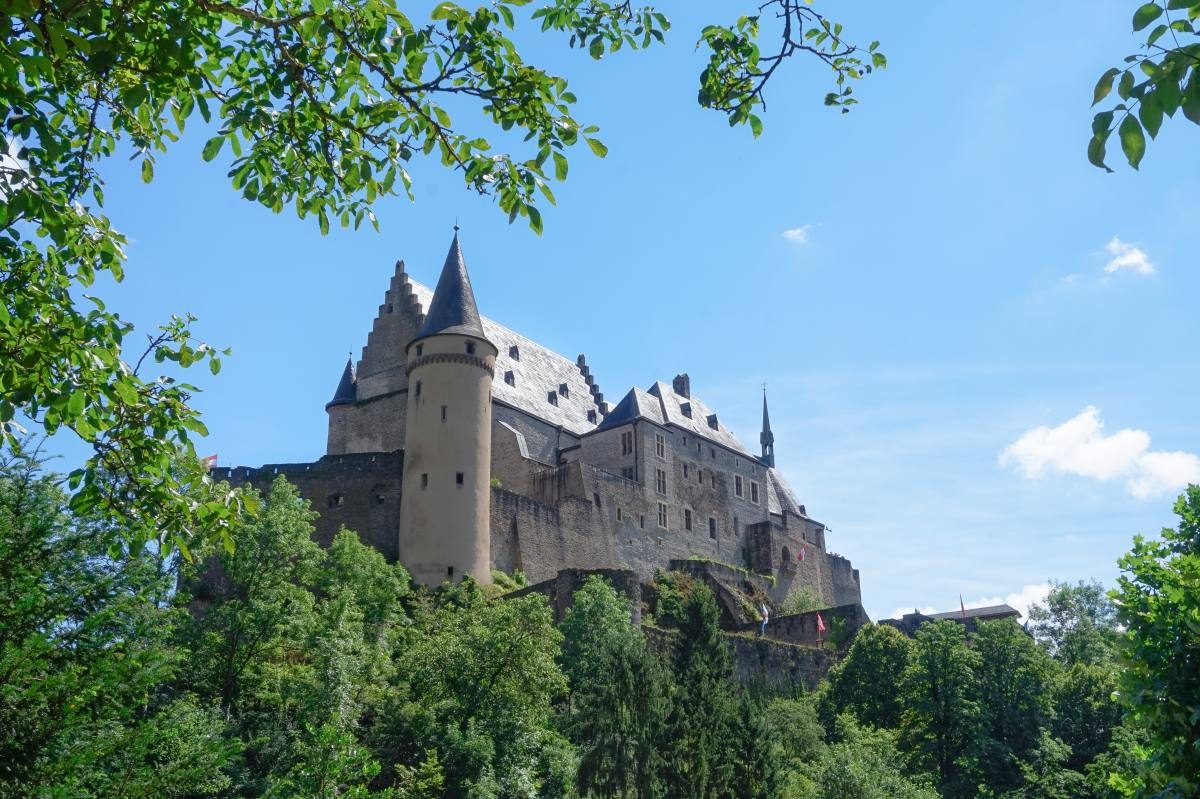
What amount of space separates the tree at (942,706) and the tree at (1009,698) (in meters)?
0.42

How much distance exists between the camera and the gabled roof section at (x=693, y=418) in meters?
67.6

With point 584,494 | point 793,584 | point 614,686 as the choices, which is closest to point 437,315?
point 584,494

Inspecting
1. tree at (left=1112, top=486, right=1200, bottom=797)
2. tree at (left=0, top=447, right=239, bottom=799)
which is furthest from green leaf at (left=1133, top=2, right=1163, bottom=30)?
tree at (left=0, top=447, right=239, bottom=799)

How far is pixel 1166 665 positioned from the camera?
13.9m

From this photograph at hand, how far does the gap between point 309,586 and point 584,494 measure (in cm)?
1919

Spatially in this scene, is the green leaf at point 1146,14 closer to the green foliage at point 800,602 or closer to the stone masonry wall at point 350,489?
the stone masonry wall at point 350,489

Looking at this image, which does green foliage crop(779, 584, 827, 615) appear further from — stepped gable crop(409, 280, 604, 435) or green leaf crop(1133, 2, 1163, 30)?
green leaf crop(1133, 2, 1163, 30)

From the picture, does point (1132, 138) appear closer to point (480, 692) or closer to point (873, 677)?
point (480, 692)

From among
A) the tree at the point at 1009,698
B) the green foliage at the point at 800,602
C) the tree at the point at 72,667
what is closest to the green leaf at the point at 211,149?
the tree at the point at 72,667

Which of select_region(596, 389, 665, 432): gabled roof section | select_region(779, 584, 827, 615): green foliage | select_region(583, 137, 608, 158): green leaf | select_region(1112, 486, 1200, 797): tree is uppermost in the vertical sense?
select_region(596, 389, 665, 432): gabled roof section

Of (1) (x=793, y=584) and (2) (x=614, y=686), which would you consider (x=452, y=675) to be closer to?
(2) (x=614, y=686)

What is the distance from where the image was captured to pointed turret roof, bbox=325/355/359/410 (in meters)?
55.5

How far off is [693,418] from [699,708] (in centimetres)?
3914

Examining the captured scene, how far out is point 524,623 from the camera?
33031mm
